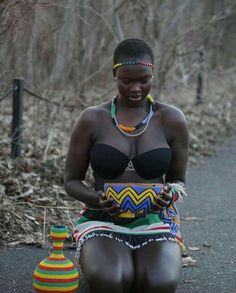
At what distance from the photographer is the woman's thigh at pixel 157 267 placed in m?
3.80

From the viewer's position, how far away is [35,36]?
7855mm

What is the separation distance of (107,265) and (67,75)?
508 cm

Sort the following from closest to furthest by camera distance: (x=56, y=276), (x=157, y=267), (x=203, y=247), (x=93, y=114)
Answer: (x=56, y=276) → (x=157, y=267) → (x=93, y=114) → (x=203, y=247)

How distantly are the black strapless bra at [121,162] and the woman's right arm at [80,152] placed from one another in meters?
0.11

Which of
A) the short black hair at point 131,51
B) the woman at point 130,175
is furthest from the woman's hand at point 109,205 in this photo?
the short black hair at point 131,51

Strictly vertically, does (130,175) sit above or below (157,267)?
above

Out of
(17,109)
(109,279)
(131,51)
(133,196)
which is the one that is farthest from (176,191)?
(17,109)

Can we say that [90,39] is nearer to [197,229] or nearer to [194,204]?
[194,204]

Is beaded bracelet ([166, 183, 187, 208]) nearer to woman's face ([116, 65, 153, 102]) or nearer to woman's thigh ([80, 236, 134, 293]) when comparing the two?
woman's thigh ([80, 236, 134, 293])

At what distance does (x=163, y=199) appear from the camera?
13.1 ft

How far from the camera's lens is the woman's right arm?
14.0ft

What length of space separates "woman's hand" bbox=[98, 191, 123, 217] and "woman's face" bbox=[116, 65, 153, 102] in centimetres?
61

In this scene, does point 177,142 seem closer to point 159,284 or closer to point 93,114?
point 93,114

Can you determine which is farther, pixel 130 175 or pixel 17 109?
pixel 17 109
